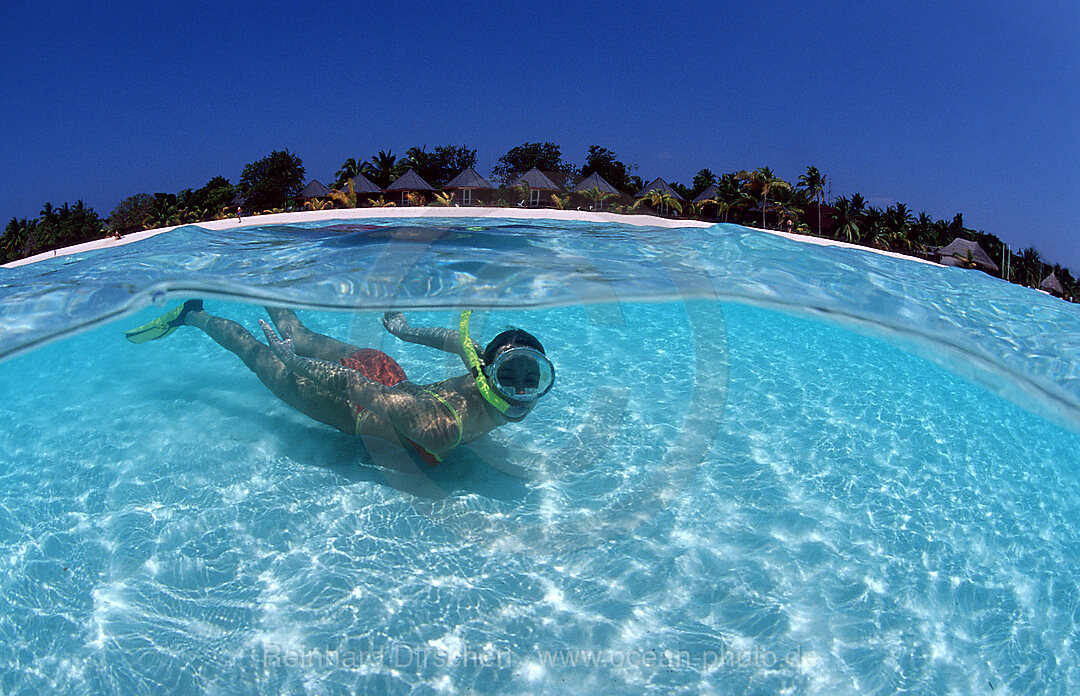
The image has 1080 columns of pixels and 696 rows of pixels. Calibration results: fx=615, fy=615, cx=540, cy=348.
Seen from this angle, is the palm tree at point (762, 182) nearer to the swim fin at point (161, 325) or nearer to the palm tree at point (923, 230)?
the palm tree at point (923, 230)

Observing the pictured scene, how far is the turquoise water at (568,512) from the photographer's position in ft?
14.6

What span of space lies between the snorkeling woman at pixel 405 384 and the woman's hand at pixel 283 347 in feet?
0.04

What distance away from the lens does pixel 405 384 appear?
259 inches

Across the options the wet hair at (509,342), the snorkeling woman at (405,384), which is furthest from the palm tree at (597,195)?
the wet hair at (509,342)

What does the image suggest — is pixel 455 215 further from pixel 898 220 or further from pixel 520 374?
pixel 898 220

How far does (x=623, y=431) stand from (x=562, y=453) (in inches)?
38.9

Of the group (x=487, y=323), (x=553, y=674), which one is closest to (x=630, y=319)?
(x=487, y=323)

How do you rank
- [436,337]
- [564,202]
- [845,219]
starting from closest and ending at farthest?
[436,337] → [564,202] → [845,219]

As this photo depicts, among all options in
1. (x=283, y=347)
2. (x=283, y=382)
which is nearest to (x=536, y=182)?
(x=283, y=347)

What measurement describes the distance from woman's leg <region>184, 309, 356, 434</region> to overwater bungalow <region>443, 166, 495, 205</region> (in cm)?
2695

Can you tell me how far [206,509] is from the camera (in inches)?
228

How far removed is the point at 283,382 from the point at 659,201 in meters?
31.5

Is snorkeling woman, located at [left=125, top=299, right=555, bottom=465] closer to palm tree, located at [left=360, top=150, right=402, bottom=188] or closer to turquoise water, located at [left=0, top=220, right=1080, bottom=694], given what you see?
turquoise water, located at [left=0, top=220, right=1080, bottom=694]

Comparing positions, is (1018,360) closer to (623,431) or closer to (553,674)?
(623,431)
